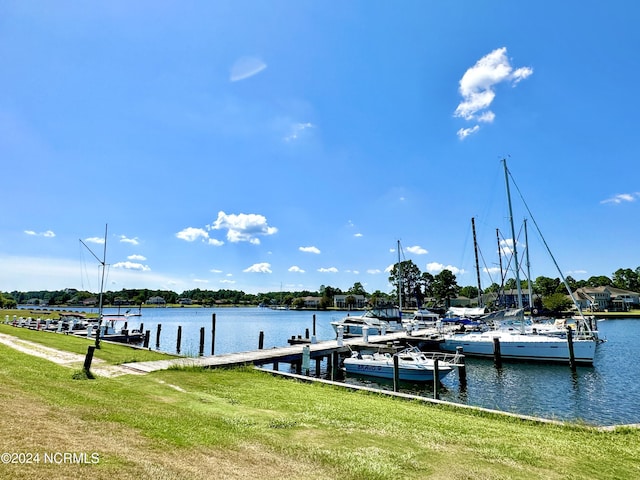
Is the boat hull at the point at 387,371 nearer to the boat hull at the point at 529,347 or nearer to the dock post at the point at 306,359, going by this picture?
the dock post at the point at 306,359

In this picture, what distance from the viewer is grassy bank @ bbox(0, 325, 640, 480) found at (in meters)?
6.50

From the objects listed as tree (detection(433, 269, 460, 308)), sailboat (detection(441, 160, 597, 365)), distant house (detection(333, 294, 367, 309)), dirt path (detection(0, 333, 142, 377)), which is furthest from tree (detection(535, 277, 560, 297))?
dirt path (detection(0, 333, 142, 377))

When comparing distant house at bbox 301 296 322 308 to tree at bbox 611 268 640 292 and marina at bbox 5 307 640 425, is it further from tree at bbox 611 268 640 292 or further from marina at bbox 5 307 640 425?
marina at bbox 5 307 640 425

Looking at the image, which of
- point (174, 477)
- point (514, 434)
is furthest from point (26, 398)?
point (514, 434)

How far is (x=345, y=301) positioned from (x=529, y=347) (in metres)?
149

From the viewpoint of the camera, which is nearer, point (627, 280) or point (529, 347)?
point (529, 347)

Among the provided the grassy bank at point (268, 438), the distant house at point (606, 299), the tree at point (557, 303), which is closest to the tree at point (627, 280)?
the distant house at point (606, 299)

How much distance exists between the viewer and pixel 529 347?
3475cm

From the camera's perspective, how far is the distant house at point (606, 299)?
117162 mm

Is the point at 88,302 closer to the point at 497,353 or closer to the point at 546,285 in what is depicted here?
the point at 546,285

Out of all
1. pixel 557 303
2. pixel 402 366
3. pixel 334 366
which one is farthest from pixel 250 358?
pixel 557 303

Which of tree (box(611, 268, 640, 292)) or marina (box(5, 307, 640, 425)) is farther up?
tree (box(611, 268, 640, 292))

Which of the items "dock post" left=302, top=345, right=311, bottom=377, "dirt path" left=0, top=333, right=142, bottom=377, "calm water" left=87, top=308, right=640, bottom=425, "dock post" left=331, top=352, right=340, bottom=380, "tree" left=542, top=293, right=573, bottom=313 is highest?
"tree" left=542, top=293, right=573, bottom=313

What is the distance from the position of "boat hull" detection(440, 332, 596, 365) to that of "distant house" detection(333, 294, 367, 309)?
462 feet
